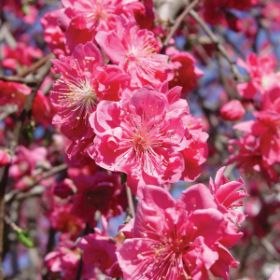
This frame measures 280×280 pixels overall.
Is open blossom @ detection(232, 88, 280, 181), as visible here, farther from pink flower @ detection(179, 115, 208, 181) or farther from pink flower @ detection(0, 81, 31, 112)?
pink flower @ detection(0, 81, 31, 112)

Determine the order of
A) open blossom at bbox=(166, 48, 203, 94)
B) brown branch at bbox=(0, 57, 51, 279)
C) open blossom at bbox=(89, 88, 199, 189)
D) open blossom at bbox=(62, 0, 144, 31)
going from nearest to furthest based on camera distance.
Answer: open blossom at bbox=(89, 88, 199, 189)
open blossom at bbox=(62, 0, 144, 31)
brown branch at bbox=(0, 57, 51, 279)
open blossom at bbox=(166, 48, 203, 94)

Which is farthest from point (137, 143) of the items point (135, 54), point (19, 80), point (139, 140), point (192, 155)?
point (19, 80)

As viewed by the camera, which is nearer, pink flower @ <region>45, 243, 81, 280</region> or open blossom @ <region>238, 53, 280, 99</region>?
pink flower @ <region>45, 243, 81, 280</region>

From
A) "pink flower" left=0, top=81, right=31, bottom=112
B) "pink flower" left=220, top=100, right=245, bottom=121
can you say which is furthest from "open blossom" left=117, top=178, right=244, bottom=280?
"pink flower" left=220, top=100, right=245, bottom=121

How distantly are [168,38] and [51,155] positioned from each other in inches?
71.2

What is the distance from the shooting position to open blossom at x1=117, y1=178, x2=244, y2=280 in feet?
4.20

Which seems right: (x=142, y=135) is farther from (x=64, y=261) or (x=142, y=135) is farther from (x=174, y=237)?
(x=64, y=261)

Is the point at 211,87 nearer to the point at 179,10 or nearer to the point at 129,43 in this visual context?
the point at 179,10

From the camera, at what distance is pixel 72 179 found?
2.22m

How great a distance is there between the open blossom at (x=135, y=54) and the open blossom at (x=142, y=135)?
0.10 meters

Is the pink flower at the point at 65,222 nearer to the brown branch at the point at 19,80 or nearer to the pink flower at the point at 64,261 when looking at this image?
the pink flower at the point at 64,261

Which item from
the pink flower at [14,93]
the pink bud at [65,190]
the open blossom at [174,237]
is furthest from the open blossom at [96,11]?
the pink bud at [65,190]

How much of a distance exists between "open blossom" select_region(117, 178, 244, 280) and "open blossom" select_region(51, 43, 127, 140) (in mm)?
323

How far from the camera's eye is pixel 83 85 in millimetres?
1596
